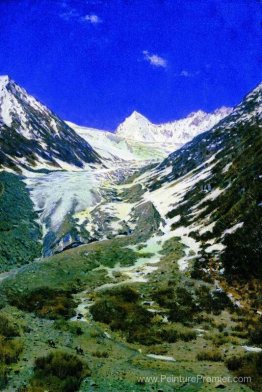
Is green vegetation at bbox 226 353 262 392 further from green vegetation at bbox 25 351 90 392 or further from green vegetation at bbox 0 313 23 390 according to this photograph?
green vegetation at bbox 0 313 23 390

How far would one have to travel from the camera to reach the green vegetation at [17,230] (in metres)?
58.1

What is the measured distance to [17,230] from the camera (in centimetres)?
6712

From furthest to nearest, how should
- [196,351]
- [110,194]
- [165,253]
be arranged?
[110,194] → [165,253] → [196,351]

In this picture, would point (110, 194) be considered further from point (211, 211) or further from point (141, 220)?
point (211, 211)

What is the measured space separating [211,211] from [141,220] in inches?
588

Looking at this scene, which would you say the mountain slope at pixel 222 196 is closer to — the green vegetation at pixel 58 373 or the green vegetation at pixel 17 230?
the green vegetation at pixel 17 230

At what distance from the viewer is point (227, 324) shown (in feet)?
90.8

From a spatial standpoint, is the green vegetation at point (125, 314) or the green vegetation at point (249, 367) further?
the green vegetation at point (125, 314)

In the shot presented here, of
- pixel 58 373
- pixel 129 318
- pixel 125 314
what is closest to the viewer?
pixel 58 373

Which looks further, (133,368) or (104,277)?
(104,277)

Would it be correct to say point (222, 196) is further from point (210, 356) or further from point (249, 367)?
point (249, 367)

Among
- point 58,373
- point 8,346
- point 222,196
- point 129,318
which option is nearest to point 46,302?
point 129,318

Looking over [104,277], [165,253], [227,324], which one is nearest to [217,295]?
[227,324]

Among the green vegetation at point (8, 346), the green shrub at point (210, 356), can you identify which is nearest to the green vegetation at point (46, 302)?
→ the green vegetation at point (8, 346)
